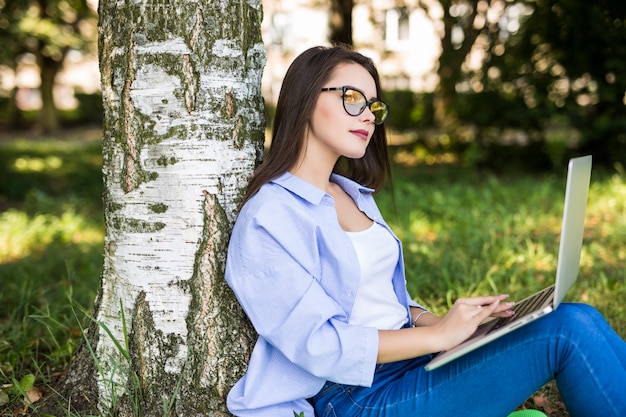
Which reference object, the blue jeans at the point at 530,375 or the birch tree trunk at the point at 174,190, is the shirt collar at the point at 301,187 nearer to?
the birch tree trunk at the point at 174,190

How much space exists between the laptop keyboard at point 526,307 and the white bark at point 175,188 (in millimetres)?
818

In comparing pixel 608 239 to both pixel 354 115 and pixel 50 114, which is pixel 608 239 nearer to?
pixel 354 115

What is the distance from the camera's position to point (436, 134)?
34.4 ft

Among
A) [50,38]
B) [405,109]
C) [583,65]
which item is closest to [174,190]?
[583,65]

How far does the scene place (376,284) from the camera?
2262 millimetres

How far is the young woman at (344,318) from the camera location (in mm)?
1880

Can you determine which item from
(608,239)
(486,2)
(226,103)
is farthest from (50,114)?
(226,103)

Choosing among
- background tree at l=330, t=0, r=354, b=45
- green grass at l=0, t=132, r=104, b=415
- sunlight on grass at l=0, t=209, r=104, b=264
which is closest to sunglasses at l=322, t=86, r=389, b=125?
green grass at l=0, t=132, r=104, b=415

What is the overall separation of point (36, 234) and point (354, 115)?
15.1 ft

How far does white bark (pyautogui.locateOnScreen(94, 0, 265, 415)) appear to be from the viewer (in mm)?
2168

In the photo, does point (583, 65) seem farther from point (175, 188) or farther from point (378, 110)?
point (175, 188)

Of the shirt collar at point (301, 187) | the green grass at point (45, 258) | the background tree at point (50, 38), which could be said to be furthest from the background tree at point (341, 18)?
the shirt collar at point (301, 187)

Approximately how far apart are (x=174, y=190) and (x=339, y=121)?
1.88 feet

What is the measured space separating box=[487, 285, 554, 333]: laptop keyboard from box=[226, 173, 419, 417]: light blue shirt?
0.40 m
